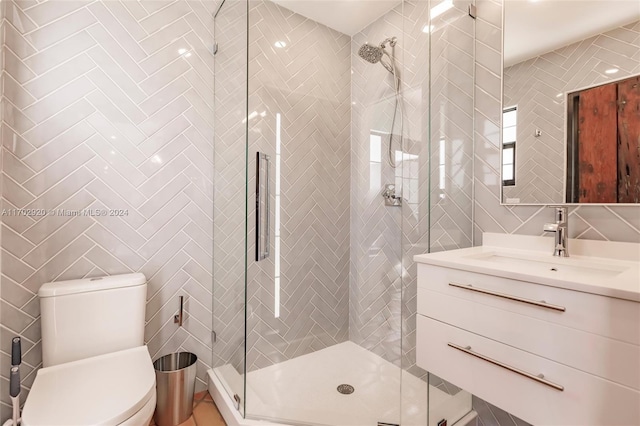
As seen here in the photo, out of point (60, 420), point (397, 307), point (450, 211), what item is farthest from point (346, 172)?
point (60, 420)

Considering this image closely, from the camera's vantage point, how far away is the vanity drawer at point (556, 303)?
763mm

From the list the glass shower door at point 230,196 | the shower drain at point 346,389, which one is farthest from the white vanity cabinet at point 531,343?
the glass shower door at point 230,196

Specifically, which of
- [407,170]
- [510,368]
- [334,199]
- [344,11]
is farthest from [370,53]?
[510,368]

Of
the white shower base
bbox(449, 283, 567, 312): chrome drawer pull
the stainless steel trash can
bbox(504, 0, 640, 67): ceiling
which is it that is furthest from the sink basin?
the stainless steel trash can

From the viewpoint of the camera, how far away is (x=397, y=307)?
176 cm

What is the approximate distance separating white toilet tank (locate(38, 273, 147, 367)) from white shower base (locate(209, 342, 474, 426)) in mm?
575

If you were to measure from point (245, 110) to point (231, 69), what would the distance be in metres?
0.35

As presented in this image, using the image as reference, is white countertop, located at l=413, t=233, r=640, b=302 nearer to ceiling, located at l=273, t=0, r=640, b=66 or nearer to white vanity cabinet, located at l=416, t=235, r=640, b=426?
white vanity cabinet, located at l=416, t=235, r=640, b=426

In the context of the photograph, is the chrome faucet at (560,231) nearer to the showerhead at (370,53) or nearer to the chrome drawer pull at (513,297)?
the chrome drawer pull at (513,297)

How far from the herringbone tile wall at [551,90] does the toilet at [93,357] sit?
6.02ft

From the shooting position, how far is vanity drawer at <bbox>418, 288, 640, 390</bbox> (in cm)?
77

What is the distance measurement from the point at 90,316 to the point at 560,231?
210 centimetres

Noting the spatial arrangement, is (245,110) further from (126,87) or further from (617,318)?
(617,318)

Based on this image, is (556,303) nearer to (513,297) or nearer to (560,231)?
(513,297)
